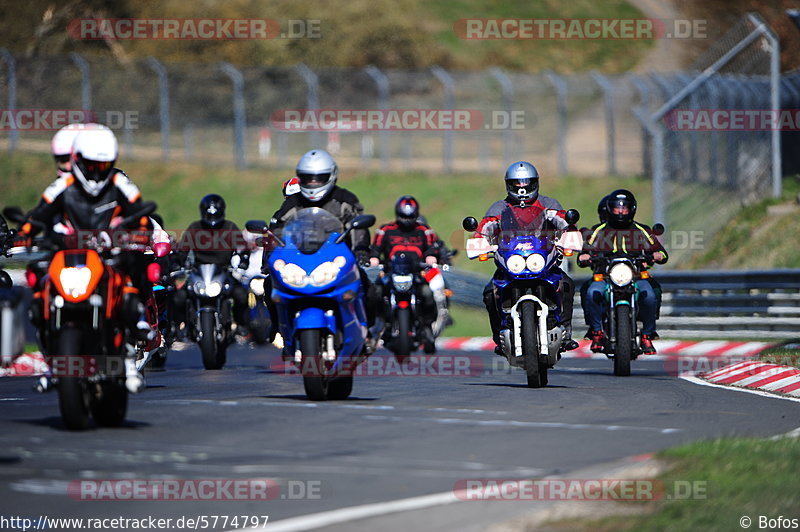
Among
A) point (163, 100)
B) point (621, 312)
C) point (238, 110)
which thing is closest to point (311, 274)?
point (621, 312)

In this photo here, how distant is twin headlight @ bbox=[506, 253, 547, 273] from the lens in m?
13.7

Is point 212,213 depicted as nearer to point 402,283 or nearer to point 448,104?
point 402,283

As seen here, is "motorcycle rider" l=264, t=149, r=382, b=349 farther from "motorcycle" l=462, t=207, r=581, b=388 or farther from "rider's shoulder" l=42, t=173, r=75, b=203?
"rider's shoulder" l=42, t=173, r=75, b=203

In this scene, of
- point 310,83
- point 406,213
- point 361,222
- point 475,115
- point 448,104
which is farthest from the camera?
point 475,115

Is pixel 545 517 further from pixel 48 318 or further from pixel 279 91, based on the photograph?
pixel 279 91

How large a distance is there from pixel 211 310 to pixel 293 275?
577 cm

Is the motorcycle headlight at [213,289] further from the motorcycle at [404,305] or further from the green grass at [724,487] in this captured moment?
the green grass at [724,487]

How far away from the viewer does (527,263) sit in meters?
13.8

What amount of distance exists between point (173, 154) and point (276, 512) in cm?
3594

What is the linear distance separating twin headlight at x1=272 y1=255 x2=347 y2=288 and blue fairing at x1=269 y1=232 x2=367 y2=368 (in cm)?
2

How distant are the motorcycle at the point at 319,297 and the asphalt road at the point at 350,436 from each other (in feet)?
1.03

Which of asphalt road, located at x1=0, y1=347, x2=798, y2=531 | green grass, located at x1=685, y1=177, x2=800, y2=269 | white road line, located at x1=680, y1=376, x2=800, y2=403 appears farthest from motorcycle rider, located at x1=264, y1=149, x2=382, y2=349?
green grass, located at x1=685, y1=177, x2=800, y2=269

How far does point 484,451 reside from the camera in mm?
9227

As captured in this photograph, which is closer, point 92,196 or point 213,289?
point 92,196
